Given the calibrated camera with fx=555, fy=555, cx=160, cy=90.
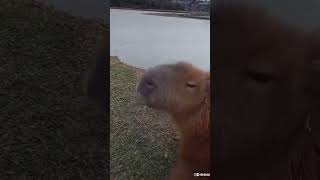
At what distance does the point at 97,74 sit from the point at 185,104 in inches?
29.6

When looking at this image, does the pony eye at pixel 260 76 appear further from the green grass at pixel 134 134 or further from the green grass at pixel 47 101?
the green grass at pixel 47 101

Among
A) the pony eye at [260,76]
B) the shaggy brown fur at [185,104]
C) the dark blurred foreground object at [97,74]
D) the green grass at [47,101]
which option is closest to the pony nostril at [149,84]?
the shaggy brown fur at [185,104]

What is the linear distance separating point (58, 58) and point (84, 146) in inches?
29.0

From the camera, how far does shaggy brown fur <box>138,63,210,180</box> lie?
4516 mm

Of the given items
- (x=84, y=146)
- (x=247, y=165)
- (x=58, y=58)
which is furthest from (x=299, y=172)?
(x=58, y=58)

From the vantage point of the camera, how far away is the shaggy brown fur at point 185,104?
4516mm

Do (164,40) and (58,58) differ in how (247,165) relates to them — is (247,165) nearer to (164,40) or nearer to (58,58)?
(164,40)

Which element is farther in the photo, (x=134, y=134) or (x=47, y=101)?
(x=134, y=134)

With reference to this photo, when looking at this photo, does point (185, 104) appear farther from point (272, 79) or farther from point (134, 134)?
point (272, 79)

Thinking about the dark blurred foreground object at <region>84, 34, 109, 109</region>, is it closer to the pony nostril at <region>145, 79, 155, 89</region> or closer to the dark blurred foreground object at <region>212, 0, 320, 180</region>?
the pony nostril at <region>145, 79, 155, 89</region>

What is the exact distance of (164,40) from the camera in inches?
177

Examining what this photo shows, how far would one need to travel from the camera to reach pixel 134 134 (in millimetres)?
4543

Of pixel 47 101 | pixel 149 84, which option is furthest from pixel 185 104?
pixel 47 101

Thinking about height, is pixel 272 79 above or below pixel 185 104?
above
